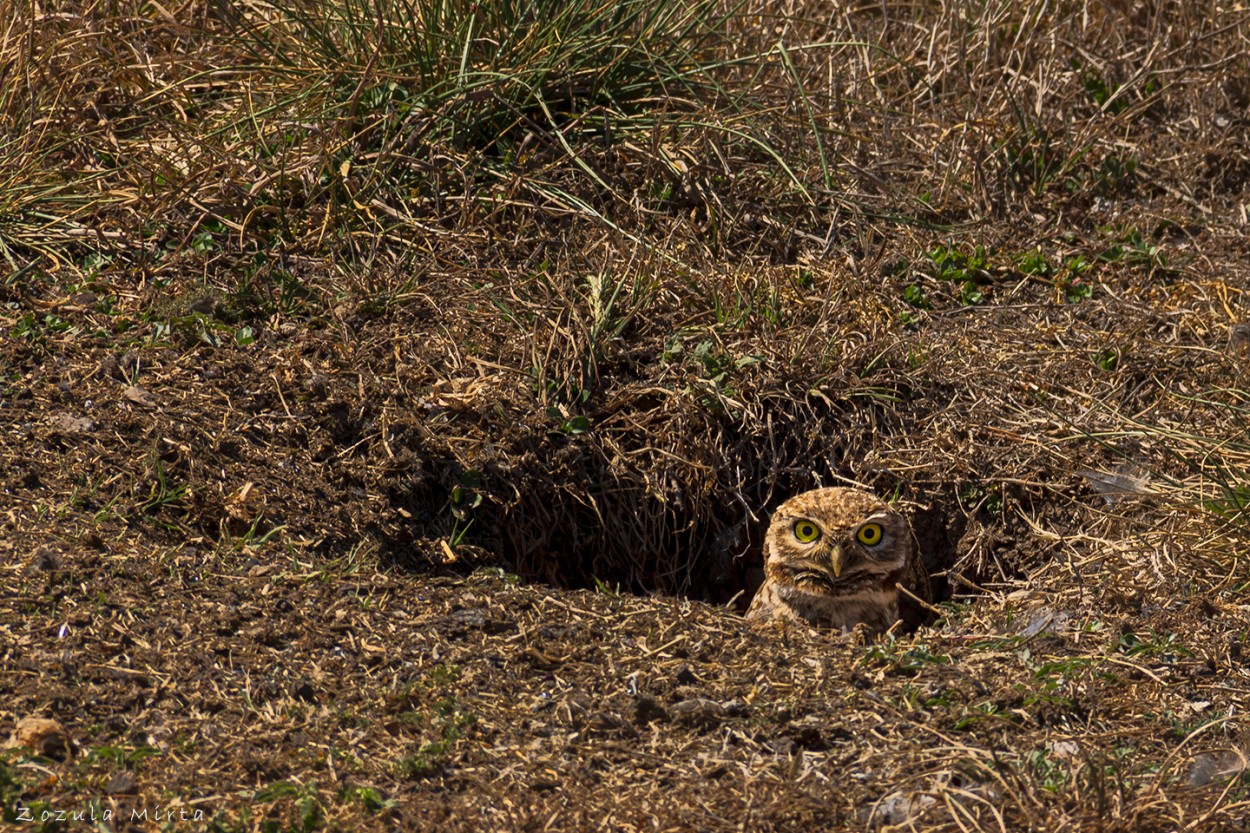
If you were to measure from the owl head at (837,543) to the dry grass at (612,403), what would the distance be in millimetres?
317

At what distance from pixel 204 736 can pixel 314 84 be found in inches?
117

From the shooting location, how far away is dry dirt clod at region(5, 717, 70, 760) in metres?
2.65

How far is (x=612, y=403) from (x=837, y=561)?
0.92 m

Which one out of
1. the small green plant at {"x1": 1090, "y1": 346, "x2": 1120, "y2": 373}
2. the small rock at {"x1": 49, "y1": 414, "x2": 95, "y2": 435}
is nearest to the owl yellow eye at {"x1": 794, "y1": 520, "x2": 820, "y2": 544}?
the small green plant at {"x1": 1090, "y1": 346, "x2": 1120, "y2": 373}

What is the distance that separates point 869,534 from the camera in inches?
164

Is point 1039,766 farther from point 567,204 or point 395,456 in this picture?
point 567,204

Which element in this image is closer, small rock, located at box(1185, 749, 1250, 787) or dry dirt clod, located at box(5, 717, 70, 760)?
dry dirt clod, located at box(5, 717, 70, 760)

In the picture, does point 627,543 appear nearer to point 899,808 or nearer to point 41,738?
point 899,808

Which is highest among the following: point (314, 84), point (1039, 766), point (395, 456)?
point (314, 84)

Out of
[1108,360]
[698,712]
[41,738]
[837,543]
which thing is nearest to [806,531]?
[837,543]

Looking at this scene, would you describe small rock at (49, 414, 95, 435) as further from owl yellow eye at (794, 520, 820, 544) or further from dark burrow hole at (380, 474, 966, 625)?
owl yellow eye at (794, 520, 820, 544)

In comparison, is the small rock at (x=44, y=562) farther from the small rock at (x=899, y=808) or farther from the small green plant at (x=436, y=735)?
the small rock at (x=899, y=808)

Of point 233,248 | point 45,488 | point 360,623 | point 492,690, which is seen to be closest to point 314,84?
point 233,248

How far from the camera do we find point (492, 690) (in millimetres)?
3096
